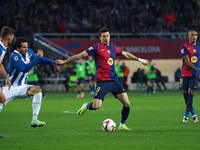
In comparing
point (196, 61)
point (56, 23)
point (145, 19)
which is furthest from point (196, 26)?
point (196, 61)

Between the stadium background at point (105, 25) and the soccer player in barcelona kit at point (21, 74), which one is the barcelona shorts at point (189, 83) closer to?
the soccer player in barcelona kit at point (21, 74)

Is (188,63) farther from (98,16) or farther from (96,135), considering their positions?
(98,16)

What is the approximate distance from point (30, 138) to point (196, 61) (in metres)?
5.41

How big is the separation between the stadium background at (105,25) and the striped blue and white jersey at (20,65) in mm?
21846

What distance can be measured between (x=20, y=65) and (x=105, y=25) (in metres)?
24.8

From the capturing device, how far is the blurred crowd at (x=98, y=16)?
34.0 meters

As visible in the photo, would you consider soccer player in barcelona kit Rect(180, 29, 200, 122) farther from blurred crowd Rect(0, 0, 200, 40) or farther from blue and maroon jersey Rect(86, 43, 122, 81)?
blurred crowd Rect(0, 0, 200, 40)

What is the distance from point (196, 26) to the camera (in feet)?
119

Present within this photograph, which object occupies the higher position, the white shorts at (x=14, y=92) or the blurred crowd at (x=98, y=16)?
the blurred crowd at (x=98, y=16)

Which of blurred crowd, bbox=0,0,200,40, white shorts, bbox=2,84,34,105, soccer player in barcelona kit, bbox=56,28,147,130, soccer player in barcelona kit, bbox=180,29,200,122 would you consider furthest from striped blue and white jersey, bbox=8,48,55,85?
blurred crowd, bbox=0,0,200,40

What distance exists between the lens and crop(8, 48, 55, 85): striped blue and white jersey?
33.3ft

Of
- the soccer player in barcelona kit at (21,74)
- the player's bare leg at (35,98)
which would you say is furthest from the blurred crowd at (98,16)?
the player's bare leg at (35,98)

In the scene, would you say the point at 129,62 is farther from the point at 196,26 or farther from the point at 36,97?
the point at 36,97

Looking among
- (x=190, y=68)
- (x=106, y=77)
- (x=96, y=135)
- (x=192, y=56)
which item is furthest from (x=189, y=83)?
(x=96, y=135)
